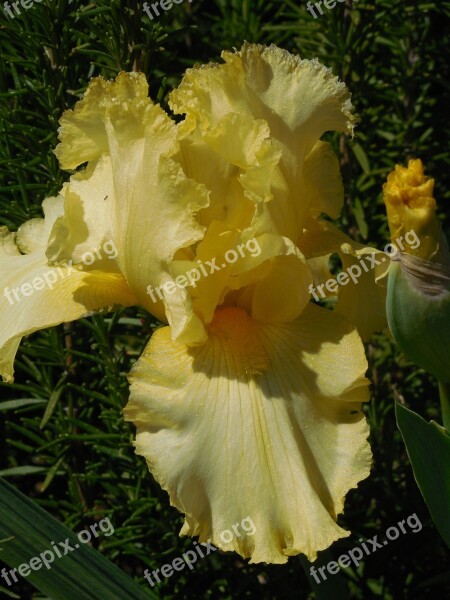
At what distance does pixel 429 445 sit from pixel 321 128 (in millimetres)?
426

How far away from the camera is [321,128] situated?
→ 110 centimetres

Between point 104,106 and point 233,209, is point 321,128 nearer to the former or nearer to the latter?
point 233,209

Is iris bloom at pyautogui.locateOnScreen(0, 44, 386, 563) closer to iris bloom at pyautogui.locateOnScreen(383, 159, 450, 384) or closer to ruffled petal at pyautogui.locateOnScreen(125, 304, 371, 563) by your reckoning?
ruffled petal at pyautogui.locateOnScreen(125, 304, 371, 563)

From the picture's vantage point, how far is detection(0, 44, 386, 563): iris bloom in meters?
0.95

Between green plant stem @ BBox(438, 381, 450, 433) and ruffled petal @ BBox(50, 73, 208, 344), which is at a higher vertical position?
ruffled petal @ BBox(50, 73, 208, 344)

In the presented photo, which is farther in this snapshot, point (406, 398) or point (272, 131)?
point (406, 398)

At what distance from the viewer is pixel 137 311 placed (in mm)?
1412

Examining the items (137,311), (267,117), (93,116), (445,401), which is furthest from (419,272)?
(137,311)

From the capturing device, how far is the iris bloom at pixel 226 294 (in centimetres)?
95

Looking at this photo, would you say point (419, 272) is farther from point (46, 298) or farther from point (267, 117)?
point (46, 298)

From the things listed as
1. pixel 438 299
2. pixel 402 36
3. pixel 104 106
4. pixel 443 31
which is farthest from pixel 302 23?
pixel 438 299

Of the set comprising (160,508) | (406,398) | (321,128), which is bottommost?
(406,398)

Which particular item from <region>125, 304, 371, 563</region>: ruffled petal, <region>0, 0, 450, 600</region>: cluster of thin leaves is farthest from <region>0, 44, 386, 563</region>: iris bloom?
<region>0, 0, 450, 600</region>: cluster of thin leaves

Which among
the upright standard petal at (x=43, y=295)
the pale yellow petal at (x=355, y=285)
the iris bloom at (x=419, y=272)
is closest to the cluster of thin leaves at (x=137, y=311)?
the upright standard petal at (x=43, y=295)
